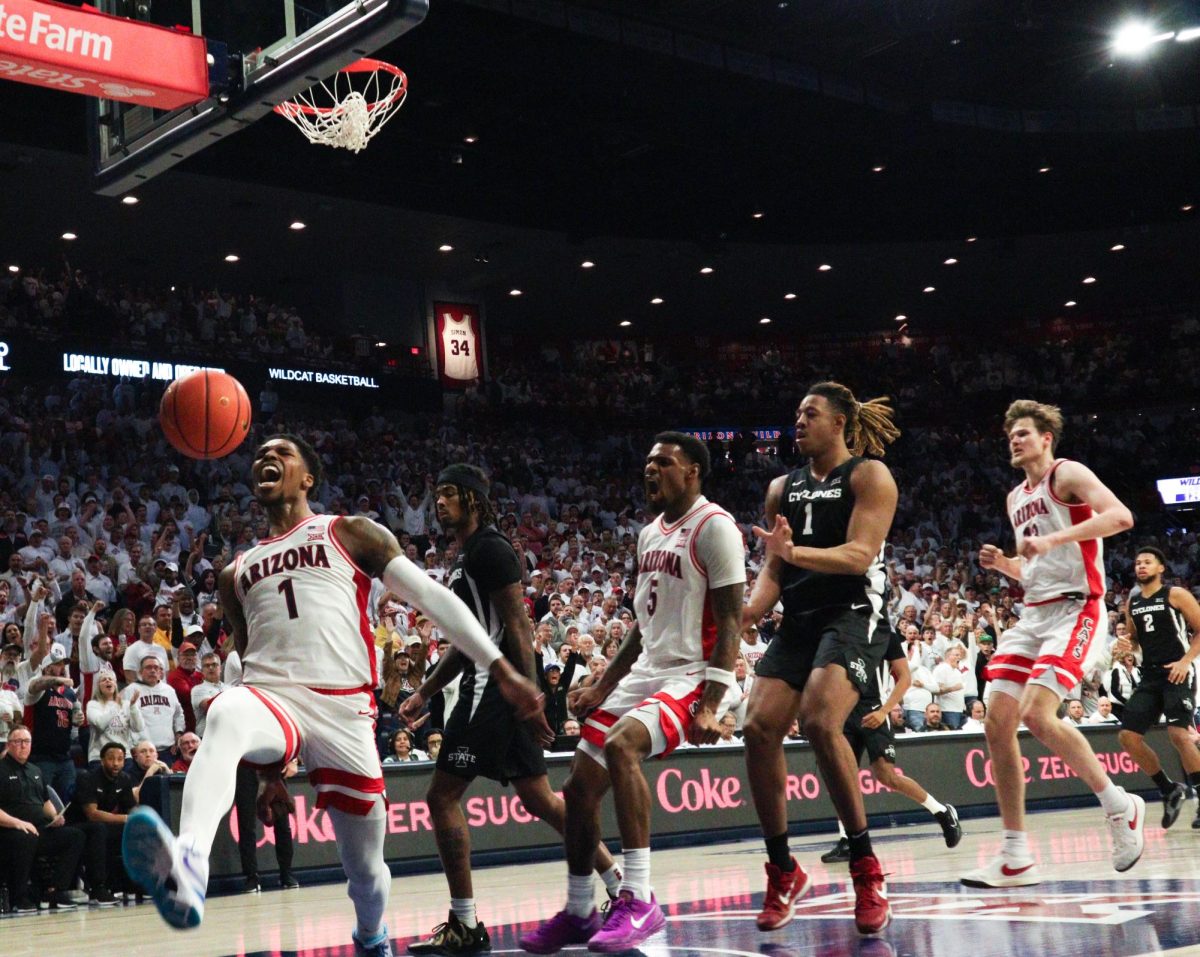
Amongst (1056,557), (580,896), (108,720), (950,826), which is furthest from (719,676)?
(108,720)

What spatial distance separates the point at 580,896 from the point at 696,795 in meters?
7.93

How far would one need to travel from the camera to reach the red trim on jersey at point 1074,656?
23.2ft

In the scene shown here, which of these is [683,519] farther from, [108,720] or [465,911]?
[108,720]

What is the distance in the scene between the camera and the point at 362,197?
83.8 feet

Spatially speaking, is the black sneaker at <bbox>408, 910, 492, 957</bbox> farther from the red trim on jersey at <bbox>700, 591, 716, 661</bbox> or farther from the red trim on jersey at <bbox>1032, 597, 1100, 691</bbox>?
the red trim on jersey at <bbox>1032, 597, 1100, 691</bbox>

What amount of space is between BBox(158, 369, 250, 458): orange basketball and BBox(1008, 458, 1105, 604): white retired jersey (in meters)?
5.85

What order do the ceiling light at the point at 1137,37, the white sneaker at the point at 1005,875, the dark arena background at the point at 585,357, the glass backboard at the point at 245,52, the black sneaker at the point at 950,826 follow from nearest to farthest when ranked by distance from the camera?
the white sneaker at the point at 1005,875 → the glass backboard at the point at 245,52 → the dark arena background at the point at 585,357 → the black sneaker at the point at 950,826 → the ceiling light at the point at 1137,37

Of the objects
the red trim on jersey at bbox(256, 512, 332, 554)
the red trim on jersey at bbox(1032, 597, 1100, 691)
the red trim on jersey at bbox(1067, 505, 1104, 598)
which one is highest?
the red trim on jersey at bbox(256, 512, 332, 554)

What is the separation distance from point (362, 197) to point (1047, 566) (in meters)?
20.2

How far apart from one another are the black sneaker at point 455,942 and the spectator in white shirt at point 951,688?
37.9ft

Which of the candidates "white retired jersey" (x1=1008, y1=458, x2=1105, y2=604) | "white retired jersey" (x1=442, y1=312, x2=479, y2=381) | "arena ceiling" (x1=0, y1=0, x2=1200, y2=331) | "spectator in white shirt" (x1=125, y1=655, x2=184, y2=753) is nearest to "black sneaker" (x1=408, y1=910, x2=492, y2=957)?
"white retired jersey" (x1=1008, y1=458, x2=1105, y2=604)

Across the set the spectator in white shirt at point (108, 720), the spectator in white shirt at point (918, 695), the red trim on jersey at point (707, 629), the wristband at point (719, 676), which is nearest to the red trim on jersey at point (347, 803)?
the wristband at point (719, 676)

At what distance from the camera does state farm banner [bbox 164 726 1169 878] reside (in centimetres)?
1114

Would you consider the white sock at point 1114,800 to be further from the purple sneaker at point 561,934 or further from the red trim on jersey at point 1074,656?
the purple sneaker at point 561,934
